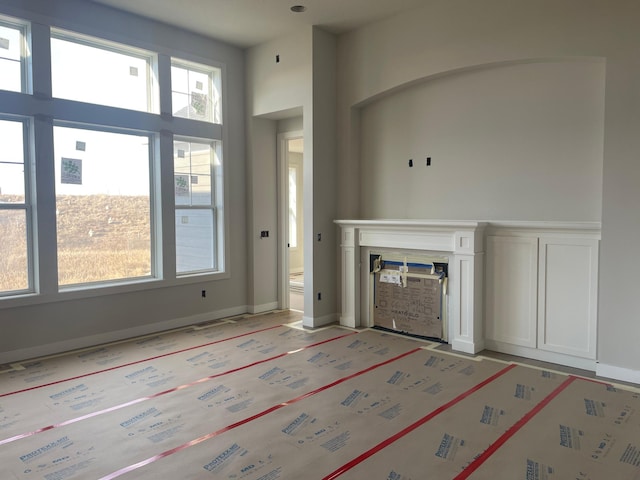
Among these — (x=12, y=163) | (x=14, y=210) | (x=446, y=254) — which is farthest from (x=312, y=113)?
(x=14, y=210)

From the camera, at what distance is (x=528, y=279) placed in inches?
171

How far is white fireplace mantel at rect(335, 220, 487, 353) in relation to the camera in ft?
14.8

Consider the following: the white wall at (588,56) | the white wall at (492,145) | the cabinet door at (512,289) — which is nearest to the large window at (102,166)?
the white wall at (492,145)

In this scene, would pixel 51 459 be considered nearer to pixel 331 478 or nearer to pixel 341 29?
A: pixel 331 478

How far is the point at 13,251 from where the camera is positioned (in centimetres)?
453

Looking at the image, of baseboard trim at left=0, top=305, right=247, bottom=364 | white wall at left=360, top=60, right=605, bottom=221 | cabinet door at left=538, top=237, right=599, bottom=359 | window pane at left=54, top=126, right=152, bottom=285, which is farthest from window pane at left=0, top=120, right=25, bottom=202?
cabinet door at left=538, top=237, right=599, bottom=359

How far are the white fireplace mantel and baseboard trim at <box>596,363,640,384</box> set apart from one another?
103 centimetres

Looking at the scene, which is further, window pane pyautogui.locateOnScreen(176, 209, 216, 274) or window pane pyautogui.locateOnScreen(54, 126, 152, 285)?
window pane pyautogui.locateOnScreen(176, 209, 216, 274)

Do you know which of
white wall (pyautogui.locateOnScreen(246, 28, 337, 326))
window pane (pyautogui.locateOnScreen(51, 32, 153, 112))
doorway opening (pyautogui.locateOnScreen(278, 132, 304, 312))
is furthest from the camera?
doorway opening (pyautogui.locateOnScreen(278, 132, 304, 312))

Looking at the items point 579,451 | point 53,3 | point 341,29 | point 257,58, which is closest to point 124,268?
point 53,3

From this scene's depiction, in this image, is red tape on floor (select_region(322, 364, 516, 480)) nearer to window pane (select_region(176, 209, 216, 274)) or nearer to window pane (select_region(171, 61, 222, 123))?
A: window pane (select_region(176, 209, 216, 274))

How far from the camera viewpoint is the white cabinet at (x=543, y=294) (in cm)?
405

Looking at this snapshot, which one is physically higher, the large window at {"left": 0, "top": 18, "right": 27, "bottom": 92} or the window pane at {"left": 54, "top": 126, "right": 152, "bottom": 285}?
the large window at {"left": 0, "top": 18, "right": 27, "bottom": 92}

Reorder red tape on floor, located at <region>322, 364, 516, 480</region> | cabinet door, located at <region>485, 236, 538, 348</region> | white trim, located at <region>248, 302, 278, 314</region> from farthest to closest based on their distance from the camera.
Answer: white trim, located at <region>248, 302, 278, 314</region>
cabinet door, located at <region>485, 236, 538, 348</region>
red tape on floor, located at <region>322, 364, 516, 480</region>
